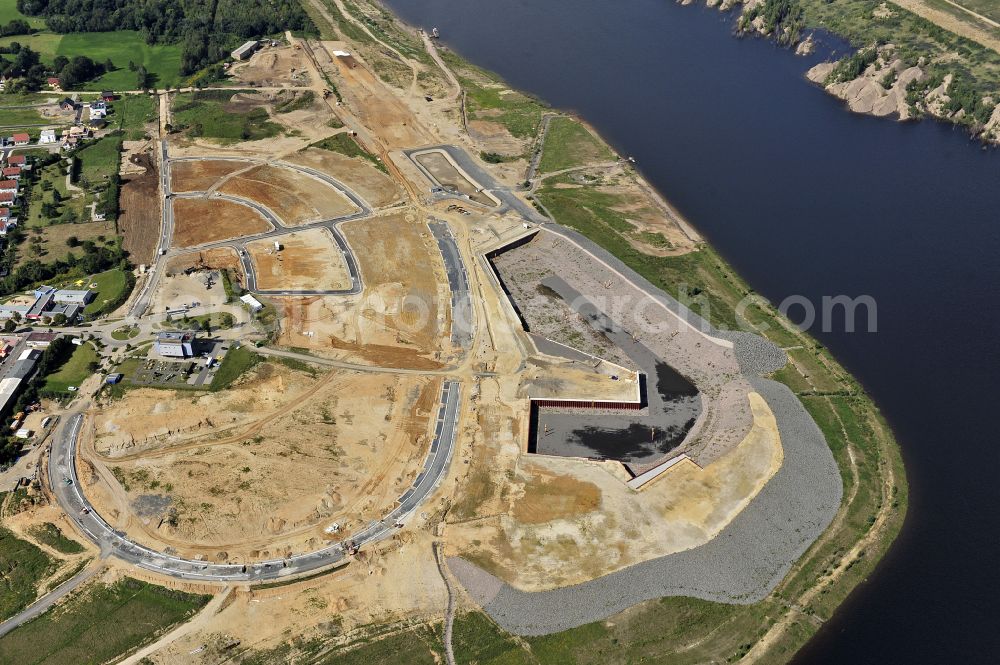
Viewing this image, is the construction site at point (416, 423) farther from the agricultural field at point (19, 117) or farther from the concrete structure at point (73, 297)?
the agricultural field at point (19, 117)

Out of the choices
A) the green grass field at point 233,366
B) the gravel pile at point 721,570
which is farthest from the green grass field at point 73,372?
the gravel pile at point 721,570

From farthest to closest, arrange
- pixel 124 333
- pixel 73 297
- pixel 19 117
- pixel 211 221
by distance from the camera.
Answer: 1. pixel 19 117
2. pixel 211 221
3. pixel 73 297
4. pixel 124 333

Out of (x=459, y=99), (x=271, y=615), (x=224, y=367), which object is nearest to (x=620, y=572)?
(x=271, y=615)

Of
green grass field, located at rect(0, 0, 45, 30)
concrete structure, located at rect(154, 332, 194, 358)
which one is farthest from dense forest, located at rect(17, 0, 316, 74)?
concrete structure, located at rect(154, 332, 194, 358)

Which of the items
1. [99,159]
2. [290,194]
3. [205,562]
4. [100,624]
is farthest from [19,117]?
[100,624]

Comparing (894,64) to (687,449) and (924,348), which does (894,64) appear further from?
(687,449)

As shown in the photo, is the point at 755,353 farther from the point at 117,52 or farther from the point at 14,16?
the point at 14,16
